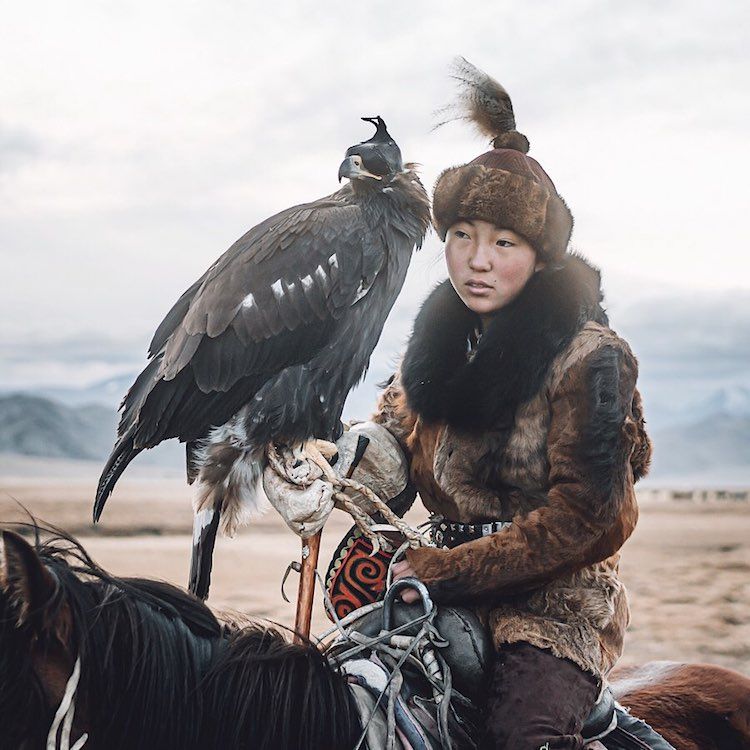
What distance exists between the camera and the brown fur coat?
7.14ft

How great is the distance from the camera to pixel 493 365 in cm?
232


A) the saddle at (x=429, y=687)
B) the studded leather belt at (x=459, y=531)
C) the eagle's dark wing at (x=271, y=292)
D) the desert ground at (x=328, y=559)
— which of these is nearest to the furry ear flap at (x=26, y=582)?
the saddle at (x=429, y=687)

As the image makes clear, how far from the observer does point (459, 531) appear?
8.00 feet

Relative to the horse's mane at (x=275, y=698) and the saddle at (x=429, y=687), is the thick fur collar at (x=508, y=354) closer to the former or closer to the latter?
the saddle at (x=429, y=687)

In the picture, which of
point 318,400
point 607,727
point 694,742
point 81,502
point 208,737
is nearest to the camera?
point 208,737

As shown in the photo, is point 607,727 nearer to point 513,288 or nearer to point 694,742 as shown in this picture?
point 694,742

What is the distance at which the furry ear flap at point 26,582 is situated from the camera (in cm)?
145

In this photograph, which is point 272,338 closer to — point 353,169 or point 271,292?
point 271,292

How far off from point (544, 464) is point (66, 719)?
47.9 inches

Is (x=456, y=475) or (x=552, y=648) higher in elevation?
(x=456, y=475)

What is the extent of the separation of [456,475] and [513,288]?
50cm

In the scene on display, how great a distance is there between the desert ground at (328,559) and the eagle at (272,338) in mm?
5012

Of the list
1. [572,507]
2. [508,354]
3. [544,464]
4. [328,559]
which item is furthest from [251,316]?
[328,559]

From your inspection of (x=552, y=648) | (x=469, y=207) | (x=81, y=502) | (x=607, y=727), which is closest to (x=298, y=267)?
(x=469, y=207)
